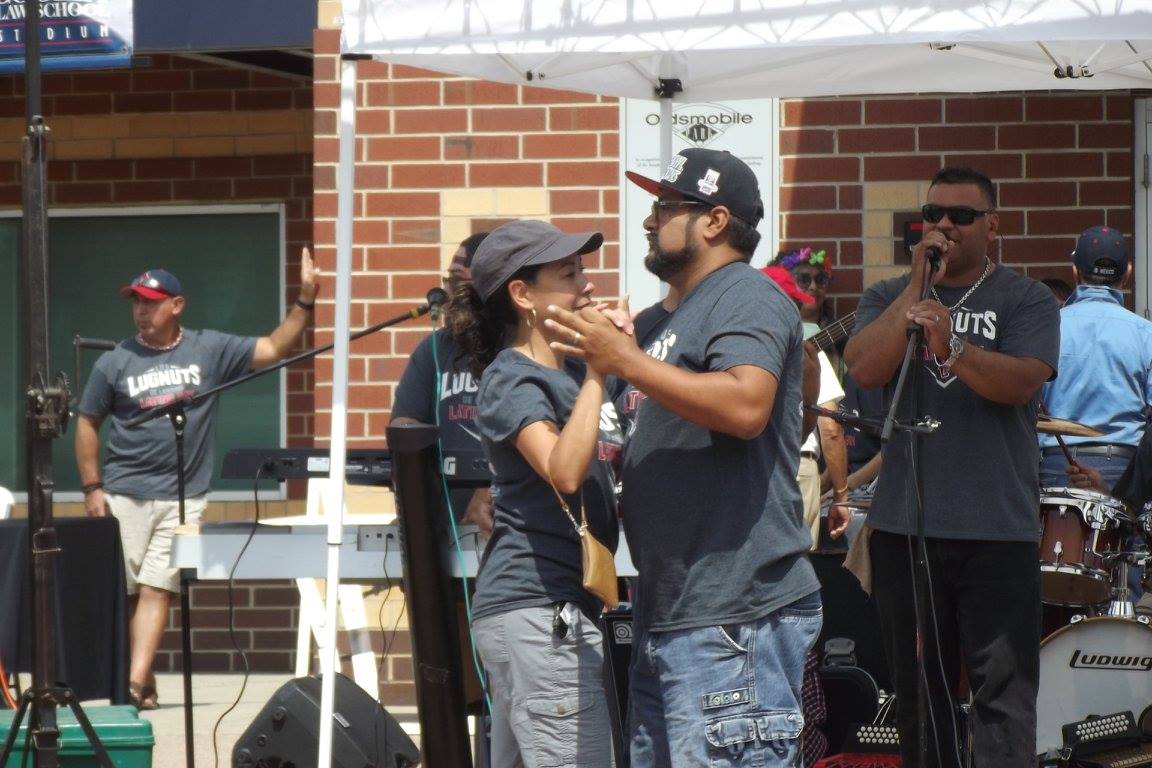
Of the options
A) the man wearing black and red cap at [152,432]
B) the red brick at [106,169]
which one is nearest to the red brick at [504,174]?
the man wearing black and red cap at [152,432]

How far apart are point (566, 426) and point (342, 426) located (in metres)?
1.17

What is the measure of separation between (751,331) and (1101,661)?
2.80 meters

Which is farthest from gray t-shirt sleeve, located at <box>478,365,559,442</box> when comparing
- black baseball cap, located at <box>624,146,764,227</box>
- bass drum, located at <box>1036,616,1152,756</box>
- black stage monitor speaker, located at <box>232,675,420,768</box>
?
bass drum, located at <box>1036,616,1152,756</box>

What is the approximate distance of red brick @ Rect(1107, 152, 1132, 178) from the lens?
727 cm

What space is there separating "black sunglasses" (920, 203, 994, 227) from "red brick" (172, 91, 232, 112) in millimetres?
5587

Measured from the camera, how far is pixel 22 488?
945 centimetres

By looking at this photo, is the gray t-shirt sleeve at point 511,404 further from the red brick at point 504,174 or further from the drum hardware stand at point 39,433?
the red brick at point 504,174

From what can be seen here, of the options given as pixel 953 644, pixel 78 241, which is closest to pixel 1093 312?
pixel 953 644

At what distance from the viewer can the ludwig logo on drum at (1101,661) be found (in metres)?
5.54

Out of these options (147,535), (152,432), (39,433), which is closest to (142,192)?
(152,432)

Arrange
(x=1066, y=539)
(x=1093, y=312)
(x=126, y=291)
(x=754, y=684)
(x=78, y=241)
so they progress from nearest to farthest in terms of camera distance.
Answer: (x=754, y=684) → (x=1066, y=539) → (x=1093, y=312) → (x=126, y=291) → (x=78, y=241)

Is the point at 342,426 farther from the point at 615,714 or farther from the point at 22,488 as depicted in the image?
the point at 22,488

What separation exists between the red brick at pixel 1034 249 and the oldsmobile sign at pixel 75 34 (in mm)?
4163

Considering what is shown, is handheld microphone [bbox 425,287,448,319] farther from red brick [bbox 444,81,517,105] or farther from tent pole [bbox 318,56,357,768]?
red brick [bbox 444,81,517,105]
